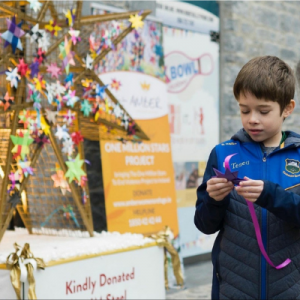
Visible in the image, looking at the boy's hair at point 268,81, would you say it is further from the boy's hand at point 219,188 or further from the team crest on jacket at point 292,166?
the boy's hand at point 219,188

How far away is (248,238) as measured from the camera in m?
1.71

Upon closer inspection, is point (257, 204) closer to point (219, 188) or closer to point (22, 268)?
point (219, 188)

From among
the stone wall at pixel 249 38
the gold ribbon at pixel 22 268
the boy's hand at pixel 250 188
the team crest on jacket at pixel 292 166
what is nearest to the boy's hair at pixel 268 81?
the team crest on jacket at pixel 292 166

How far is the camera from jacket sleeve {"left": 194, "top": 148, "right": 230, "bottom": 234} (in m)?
1.68

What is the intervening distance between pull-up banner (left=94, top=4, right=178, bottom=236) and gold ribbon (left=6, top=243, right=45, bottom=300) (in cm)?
178

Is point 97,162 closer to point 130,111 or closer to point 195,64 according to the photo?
point 130,111

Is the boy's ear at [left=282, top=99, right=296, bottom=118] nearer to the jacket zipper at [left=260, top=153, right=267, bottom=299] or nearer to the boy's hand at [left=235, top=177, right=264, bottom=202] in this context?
the jacket zipper at [left=260, top=153, right=267, bottom=299]

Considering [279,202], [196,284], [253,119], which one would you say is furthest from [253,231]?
[196,284]

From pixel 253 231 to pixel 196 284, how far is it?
11.7 ft

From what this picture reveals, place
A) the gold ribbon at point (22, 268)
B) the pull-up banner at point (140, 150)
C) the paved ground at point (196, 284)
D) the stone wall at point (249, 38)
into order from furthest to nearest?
the stone wall at point (249, 38), the paved ground at point (196, 284), the pull-up banner at point (140, 150), the gold ribbon at point (22, 268)

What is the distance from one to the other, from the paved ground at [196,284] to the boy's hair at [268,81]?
323 centimetres

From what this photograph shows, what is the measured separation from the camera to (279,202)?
158 centimetres

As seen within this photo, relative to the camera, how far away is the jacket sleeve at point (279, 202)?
5.13 ft

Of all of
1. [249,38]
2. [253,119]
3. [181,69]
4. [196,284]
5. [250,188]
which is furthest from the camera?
[249,38]
